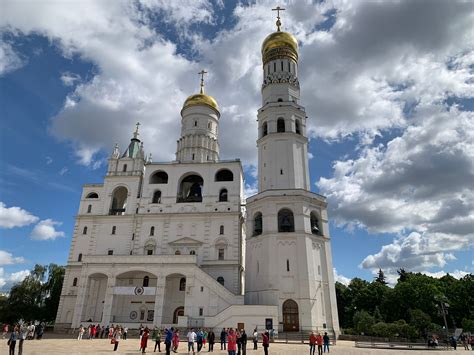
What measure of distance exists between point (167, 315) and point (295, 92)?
94.1ft

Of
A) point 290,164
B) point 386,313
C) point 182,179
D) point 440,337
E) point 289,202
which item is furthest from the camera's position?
point 386,313

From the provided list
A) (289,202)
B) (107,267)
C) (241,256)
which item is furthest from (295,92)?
(107,267)

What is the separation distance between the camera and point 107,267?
37156mm

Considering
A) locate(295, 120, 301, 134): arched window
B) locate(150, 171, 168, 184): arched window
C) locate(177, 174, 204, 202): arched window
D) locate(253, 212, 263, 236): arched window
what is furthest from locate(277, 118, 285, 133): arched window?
locate(150, 171, 168, 184): arched window

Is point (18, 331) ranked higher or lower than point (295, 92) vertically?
lower

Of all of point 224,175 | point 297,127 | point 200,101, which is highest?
point 200,101

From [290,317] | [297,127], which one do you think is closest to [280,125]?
[297,127]

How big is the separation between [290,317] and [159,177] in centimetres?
2426

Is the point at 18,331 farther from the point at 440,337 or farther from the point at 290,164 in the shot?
the point at 440,337

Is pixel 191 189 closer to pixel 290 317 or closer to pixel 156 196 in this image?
pixel 156 196

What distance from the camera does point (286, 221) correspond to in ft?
118

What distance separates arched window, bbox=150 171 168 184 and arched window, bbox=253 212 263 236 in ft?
46.9

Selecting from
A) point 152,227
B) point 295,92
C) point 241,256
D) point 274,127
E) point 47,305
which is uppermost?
point 295,92

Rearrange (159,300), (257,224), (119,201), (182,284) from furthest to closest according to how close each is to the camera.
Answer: (119,201) < (182,284) < (257,224) < (159,300)
